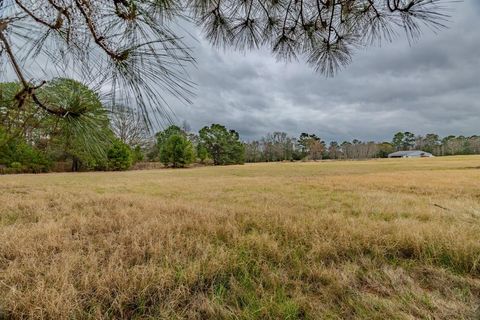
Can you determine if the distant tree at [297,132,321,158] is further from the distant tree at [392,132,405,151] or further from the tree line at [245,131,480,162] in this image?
the distant tree at [392,132,405,151]

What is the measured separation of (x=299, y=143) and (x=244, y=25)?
7448 cm

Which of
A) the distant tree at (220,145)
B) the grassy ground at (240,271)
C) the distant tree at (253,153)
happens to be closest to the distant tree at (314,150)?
the distant tree at (253,153)

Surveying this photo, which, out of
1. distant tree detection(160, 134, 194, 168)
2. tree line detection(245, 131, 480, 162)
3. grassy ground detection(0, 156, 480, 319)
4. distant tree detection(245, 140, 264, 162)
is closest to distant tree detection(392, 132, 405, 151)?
tree line detection(245, 131, 480, 162)

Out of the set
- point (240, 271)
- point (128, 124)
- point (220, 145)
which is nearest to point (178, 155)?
point (220, 145)

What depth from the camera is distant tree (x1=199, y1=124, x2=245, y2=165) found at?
48656mm

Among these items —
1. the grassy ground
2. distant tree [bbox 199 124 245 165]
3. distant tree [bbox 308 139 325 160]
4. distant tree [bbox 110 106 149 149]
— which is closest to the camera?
distant tree [bbox 110 106 149 149]

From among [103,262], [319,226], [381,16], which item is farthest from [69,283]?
[381,16]

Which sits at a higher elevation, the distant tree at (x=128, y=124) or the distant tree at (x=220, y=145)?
the distant tree at (x=220, y=145)

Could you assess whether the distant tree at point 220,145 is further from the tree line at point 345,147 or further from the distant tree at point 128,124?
the distant tree at point 128,124

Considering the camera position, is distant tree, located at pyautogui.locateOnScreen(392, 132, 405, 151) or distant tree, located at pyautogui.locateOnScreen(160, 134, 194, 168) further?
distant tree, located at pyautogui.locateOnScreen(392, 132, 405, 151)

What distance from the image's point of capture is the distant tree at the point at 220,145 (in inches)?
1916

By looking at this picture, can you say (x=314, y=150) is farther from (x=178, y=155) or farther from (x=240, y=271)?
(x=240, y=271)

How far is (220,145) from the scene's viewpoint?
160ft

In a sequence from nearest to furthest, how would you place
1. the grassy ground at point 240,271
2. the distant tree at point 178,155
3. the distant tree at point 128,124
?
1. the distant tree at point 128,124
2. the grassy ground at point 240,271
3. the distant tree at point 178,155
